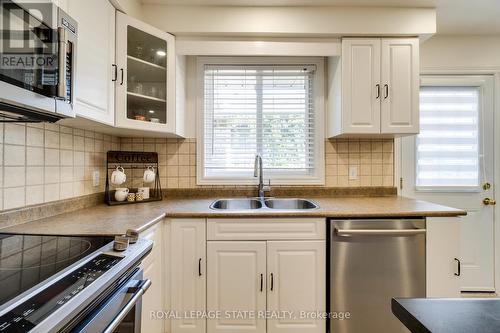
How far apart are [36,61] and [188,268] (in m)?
1.30

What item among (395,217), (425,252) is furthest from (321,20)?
(425,252)

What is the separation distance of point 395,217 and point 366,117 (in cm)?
80

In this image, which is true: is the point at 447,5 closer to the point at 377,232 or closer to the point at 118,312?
the point at 377,232

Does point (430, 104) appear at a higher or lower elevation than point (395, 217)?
higher

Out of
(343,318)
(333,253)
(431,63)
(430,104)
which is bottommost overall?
(343,318)

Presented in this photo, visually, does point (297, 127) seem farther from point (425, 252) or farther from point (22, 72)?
point (22, 72)

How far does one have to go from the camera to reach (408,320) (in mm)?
471

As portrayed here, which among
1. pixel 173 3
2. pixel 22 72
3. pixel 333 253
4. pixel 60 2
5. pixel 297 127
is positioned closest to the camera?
pixel 22 72

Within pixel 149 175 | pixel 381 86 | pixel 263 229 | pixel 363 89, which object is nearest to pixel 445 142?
pixel 381 86

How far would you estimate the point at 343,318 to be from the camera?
59.8 inches

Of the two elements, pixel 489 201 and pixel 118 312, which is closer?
pixel 118 312

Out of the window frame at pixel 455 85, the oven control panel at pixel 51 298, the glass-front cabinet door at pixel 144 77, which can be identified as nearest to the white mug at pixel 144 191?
the glass-front cabinet door at pixel 144 77

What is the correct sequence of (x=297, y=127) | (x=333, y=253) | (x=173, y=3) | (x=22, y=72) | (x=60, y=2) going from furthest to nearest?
(x=297, y=127) → (x=173, y=3) → (x=333, y=253) → (x=60, y=2) → (x=22, y=72)

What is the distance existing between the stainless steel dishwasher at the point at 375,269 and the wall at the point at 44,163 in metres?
1.69
